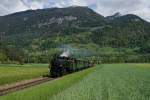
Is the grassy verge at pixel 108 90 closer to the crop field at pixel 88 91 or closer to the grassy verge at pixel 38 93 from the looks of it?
the crop field at pixel 88 91

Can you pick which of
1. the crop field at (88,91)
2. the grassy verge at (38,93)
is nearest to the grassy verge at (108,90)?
the crop field at (88,91)

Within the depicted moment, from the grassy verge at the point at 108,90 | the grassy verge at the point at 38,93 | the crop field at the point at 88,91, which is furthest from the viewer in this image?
the grassy verge at the point at 38,93

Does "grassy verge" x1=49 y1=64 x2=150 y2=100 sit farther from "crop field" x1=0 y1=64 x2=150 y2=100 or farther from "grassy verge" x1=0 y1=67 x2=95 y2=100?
"grassy verge" x1=0 y1=67 x2=95 y2=100

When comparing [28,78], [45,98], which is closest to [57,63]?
[28,78]

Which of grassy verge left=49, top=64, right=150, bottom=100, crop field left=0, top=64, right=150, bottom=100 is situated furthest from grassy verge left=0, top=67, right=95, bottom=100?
grassy verge left=49, top=64, right=150, bottom=100

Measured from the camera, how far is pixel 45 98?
1956cm

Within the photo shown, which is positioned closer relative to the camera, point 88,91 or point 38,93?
point 38,93

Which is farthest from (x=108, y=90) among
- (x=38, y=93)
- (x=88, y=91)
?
(x=38, y=93)

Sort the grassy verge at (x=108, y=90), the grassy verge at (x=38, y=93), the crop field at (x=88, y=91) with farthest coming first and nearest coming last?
the grassy verge at (x=38, y=93)
the crop field at (x=88, y=91)
the grassy verge at (x=108, y=90)

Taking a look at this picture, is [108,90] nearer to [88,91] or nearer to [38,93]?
[88,91]

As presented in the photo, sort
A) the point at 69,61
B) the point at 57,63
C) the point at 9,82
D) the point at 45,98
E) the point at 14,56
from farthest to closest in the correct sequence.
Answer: the point at 14,56 < the point at 69,61 < the point at 57,63 < the point at 9,82 < the point at 45,98

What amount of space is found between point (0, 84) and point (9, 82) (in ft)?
11.5

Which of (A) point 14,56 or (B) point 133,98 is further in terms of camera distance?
(A) point 14,56

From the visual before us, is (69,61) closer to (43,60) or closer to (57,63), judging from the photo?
(57,63)
